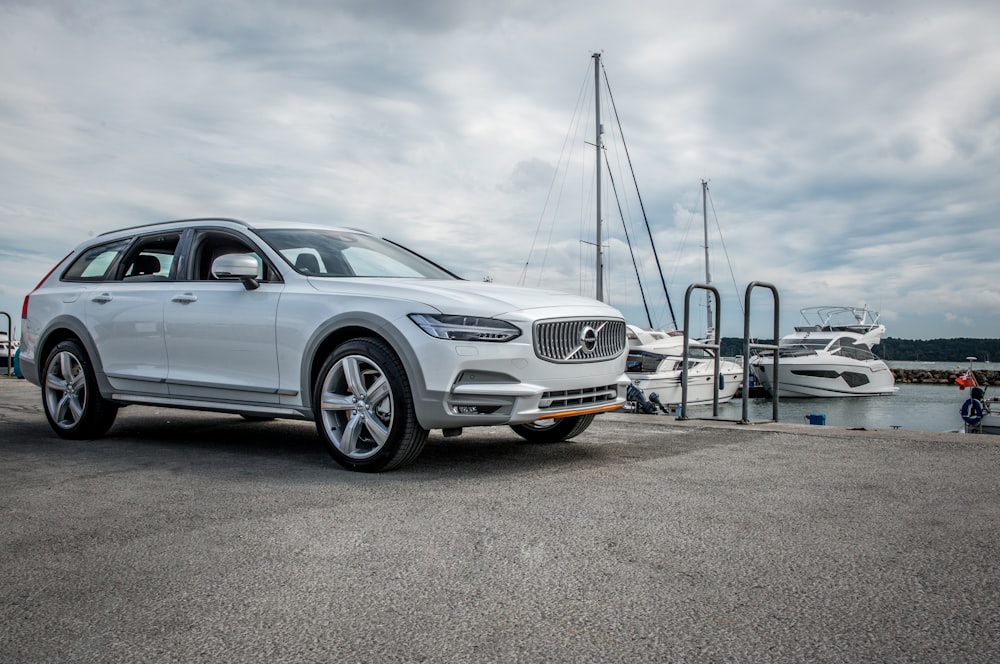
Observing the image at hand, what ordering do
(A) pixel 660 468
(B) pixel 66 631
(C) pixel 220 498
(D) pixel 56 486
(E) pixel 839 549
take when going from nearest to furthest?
1. (B) pixel 66 631
2. (E) pixel 839 549
3. (C) pixel 220 498
4. (D) pixel 56 486
5. (A) pixel 660 468

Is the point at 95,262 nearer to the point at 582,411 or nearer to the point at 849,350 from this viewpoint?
the point at 582,411

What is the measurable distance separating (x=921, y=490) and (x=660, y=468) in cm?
143

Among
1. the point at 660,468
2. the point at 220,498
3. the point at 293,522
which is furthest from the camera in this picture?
the point at 660,468

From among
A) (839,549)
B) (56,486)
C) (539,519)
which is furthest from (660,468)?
(56,486)

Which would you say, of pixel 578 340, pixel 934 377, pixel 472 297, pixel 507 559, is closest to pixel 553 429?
pixel 578 340

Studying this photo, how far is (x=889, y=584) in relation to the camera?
281 cm

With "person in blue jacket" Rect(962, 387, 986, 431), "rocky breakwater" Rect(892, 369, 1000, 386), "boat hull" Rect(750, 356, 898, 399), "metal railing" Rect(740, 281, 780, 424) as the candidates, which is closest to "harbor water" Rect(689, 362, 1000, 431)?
"boat hull" Rect(750, 356, 898, 399)

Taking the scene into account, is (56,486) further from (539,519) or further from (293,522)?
(539,519)

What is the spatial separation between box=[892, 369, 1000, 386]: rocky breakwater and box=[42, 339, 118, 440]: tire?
95965mm

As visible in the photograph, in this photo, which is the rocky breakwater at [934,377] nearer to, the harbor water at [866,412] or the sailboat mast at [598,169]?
the harbor water at [866,412]

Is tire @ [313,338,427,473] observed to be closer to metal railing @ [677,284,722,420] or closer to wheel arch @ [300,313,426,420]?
wheel arch @ [300,313,426,420]

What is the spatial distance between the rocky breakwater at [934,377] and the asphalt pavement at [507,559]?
95.0 meters

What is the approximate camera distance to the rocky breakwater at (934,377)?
90500mm

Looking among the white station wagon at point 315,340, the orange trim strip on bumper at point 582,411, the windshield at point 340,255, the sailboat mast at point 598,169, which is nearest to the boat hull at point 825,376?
the sailboat mast at point 598,169
